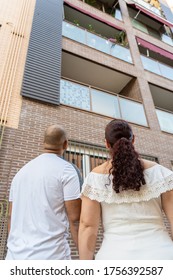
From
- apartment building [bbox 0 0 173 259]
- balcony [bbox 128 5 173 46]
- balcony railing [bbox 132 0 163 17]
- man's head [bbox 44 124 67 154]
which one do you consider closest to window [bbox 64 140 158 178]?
apartment building [bbox 0 0 173 259]

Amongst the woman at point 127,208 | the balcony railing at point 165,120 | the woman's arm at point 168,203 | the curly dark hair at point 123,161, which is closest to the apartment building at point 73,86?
the balcony railing at point 165,120

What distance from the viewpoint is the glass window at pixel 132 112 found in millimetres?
6938

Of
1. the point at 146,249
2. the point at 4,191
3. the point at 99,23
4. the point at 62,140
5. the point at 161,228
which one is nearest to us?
the point at 146,249

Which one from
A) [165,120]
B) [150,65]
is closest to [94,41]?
[150,65]

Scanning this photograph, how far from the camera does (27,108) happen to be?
5258 mm

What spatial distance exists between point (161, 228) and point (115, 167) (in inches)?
19.3

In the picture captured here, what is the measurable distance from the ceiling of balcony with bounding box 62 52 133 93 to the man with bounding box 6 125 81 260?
281 inches

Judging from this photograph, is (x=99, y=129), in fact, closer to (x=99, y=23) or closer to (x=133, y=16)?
(x=99, y=23)

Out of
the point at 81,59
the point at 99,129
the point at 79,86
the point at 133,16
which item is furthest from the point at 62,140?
the point at 133,16

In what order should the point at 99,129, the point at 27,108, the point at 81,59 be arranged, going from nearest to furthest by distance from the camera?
the point at 27,108
the point at 99,129
the point at 81,59

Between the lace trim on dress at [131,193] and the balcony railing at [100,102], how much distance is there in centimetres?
488

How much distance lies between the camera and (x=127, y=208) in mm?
1317

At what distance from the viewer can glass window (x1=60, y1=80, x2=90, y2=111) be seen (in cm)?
614

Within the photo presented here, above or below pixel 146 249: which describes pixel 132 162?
above
